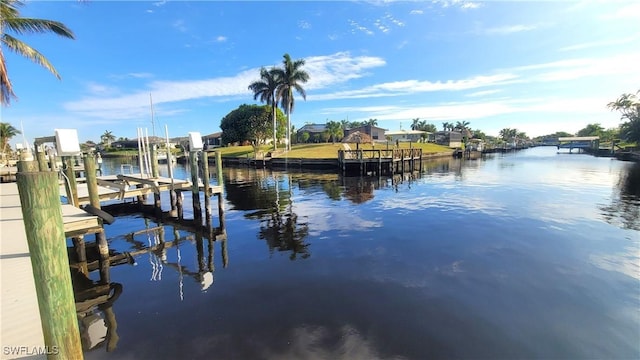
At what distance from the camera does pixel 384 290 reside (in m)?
7.62

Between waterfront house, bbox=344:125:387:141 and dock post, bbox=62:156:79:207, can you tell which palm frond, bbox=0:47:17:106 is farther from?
waterfront house, bbox=344:125:387:141

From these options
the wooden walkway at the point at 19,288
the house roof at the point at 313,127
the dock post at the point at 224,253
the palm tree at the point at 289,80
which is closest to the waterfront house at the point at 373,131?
the house roof at the point at 313,127

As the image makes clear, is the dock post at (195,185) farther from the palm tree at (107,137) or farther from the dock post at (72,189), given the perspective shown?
the palm tree at (107,137)

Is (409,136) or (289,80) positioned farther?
(409,136)

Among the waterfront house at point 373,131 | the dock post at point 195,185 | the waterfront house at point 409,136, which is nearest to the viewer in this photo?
the dock post at point 195,185

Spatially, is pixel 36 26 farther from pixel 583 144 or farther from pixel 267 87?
pixel 583 144

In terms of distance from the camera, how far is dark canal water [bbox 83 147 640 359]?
18.4ft

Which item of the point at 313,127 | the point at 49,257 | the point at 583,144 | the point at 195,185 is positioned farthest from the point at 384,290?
the point at 583,144

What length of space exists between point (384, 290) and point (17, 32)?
24.6 m

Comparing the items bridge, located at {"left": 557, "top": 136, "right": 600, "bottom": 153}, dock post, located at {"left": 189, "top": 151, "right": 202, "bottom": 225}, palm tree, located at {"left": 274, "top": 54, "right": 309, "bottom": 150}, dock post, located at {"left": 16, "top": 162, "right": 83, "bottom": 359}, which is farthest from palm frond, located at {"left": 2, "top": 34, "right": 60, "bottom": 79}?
bridge, located at {"left": 557, "top": 136, "right": 600, "bottom": 153}

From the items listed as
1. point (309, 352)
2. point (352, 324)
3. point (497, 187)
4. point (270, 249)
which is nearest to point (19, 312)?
point (309, 352)

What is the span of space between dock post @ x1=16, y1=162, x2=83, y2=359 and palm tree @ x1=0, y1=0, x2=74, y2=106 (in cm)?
1929

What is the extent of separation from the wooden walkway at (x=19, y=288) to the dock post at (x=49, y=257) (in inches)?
33.5

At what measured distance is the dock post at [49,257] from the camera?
353 centimetres
